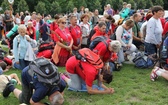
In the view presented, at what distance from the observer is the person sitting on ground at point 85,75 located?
4613 mm

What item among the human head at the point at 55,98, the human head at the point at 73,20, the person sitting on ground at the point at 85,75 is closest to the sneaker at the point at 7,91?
the human head at the point at 55,98

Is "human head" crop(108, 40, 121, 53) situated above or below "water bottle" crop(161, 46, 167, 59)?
above

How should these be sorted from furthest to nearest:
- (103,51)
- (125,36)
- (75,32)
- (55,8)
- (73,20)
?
(55,8) → (75,32) → (73,20) → (125,36) → (103,51)

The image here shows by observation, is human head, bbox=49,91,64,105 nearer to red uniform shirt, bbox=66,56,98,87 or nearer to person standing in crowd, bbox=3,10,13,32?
red uniform shirt, bbox=66,56,98,87

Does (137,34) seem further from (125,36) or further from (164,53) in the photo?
(164,53)

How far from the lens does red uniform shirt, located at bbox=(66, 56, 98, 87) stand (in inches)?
180

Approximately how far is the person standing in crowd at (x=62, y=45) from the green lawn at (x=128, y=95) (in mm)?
1951

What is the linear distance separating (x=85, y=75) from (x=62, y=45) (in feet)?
9.08

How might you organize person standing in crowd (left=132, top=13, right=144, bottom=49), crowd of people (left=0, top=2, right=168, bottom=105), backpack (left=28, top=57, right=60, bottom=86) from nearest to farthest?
backpack (left=28, top=57, right=60, bottom=86) < crowd of people (left=0, top=2, right=168, bottom=105) < person standing in crowd (left=132, top=13, right=144, bottom=49)

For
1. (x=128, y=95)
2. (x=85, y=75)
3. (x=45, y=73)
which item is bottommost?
(x=128, y=95)

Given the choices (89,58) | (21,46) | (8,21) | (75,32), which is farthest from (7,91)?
(8,21)

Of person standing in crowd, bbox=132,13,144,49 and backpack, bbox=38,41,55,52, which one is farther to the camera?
person standing in crowd, bbox=132,13,144,49

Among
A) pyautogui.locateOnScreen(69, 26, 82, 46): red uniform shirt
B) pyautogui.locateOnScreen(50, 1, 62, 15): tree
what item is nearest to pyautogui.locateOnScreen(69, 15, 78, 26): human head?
pyautogui.locateOnScreen(69, 26, 82, 46): red uniform shirt

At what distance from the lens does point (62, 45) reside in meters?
7.39
